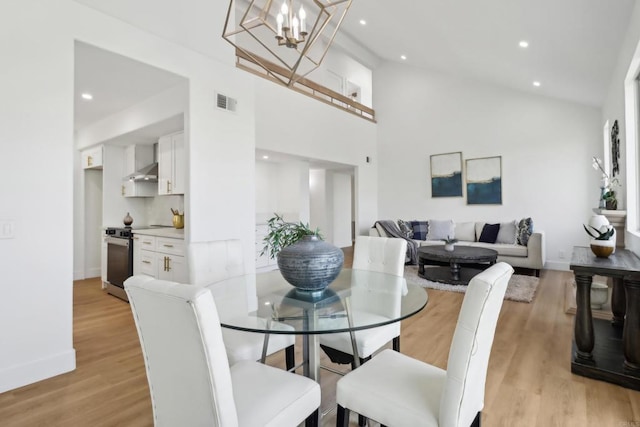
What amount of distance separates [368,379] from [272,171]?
607 cm

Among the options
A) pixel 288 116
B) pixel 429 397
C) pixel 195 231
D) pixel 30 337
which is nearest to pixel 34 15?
pixel 195 231

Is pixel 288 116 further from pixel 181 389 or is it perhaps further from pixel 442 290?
pixel 181 389

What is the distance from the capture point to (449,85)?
6.86 m

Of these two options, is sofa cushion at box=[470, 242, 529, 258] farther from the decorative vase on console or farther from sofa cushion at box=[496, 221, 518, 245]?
the decorative vase on console

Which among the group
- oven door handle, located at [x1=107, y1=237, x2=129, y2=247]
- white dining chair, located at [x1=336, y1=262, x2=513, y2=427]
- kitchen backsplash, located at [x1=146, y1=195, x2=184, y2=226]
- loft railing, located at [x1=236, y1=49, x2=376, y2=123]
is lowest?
white dining chair, located at [x1=336, y1=262, x2=513, y2=427]

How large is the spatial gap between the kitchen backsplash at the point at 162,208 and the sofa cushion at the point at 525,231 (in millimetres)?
5313

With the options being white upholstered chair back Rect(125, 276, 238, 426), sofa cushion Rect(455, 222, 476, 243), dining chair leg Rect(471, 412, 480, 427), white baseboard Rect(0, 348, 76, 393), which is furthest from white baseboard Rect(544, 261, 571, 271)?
white baseboard Rect(0, 348, 76, 393)

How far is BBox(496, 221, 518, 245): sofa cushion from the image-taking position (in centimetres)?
575

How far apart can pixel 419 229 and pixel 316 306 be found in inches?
215

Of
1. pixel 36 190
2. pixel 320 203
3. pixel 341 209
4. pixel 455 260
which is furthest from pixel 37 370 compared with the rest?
pixel 341 209

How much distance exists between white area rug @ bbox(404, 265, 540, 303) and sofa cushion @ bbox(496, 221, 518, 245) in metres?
0.74

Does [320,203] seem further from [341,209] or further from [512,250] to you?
[512,250]

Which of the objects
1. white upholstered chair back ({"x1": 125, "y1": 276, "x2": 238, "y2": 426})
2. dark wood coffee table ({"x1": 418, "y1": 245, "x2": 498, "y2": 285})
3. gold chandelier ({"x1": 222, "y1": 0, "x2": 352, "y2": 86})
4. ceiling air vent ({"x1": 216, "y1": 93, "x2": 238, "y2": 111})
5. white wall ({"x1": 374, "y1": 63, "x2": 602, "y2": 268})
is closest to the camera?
white upholstered chair back ({"x1": 125, "y1": 276, "x2": 238, "y2": 426})

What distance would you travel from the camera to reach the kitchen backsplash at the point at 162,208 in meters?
4.80
